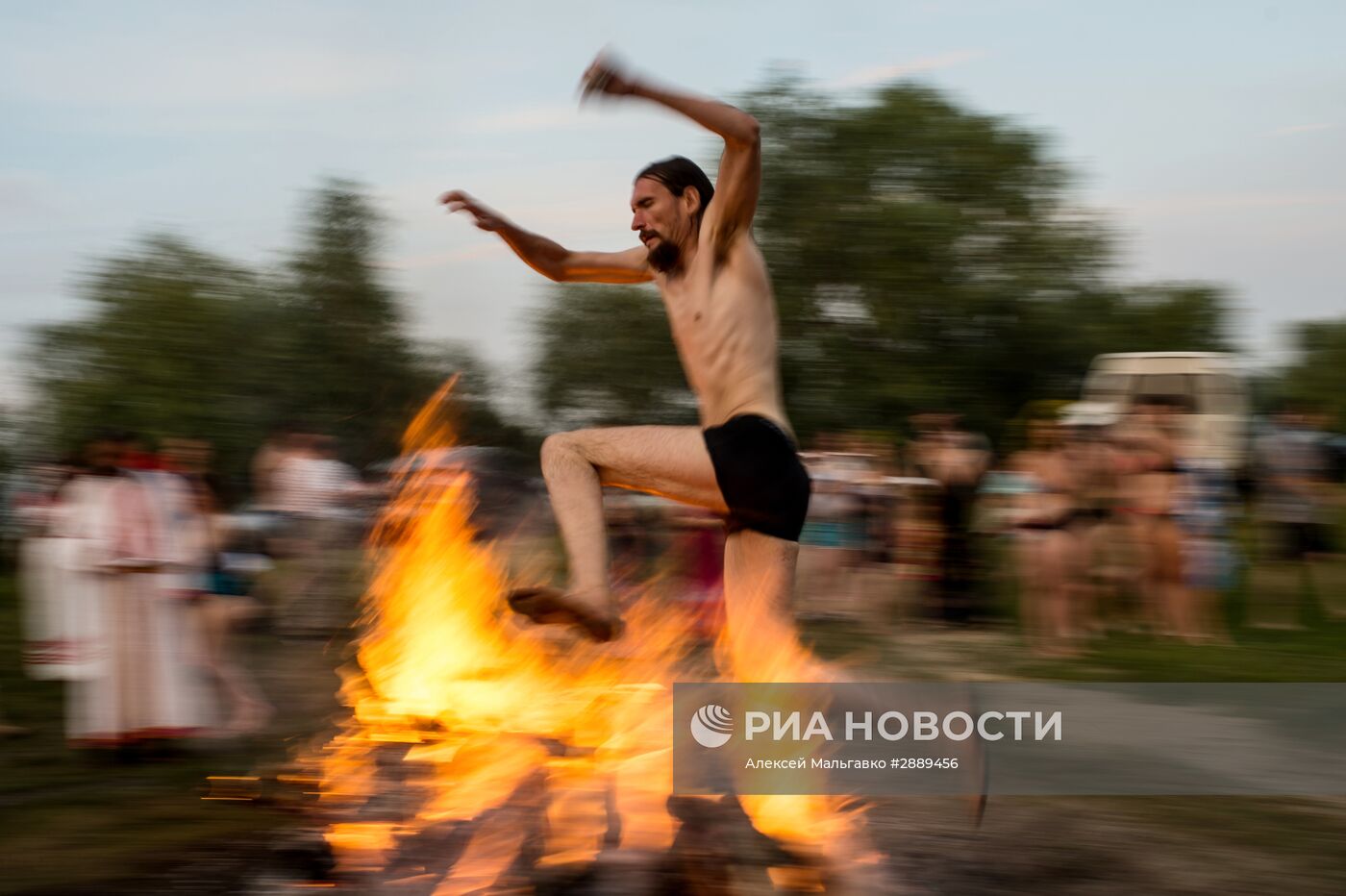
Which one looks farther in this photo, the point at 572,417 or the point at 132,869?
the point at 572,417

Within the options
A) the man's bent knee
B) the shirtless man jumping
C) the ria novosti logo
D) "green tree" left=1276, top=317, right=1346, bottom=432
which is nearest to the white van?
the ria novosti logo

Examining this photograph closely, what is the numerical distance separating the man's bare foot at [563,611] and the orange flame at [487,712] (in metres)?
0.51

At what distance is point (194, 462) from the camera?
895 cm

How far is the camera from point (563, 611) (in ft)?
12.1

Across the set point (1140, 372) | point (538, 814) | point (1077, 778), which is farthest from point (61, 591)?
point (1140, 372)

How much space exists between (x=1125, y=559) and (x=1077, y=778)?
5466 millimetres

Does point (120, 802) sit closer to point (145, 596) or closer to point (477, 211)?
point (145, 596)

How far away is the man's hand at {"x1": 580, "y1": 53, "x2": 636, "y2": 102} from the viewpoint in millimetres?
3439

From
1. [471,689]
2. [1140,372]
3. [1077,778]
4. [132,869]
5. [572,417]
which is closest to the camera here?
[132,869]

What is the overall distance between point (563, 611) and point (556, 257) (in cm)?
132

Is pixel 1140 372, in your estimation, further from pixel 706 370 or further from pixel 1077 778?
pixel 706 370

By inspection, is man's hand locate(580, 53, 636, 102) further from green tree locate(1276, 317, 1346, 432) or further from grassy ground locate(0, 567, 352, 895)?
green tree locate(1276, 317, 1346, 432)

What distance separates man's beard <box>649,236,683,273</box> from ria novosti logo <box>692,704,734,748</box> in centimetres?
163

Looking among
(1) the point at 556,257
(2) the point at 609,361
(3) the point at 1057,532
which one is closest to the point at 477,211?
(1) the point at 556,257
